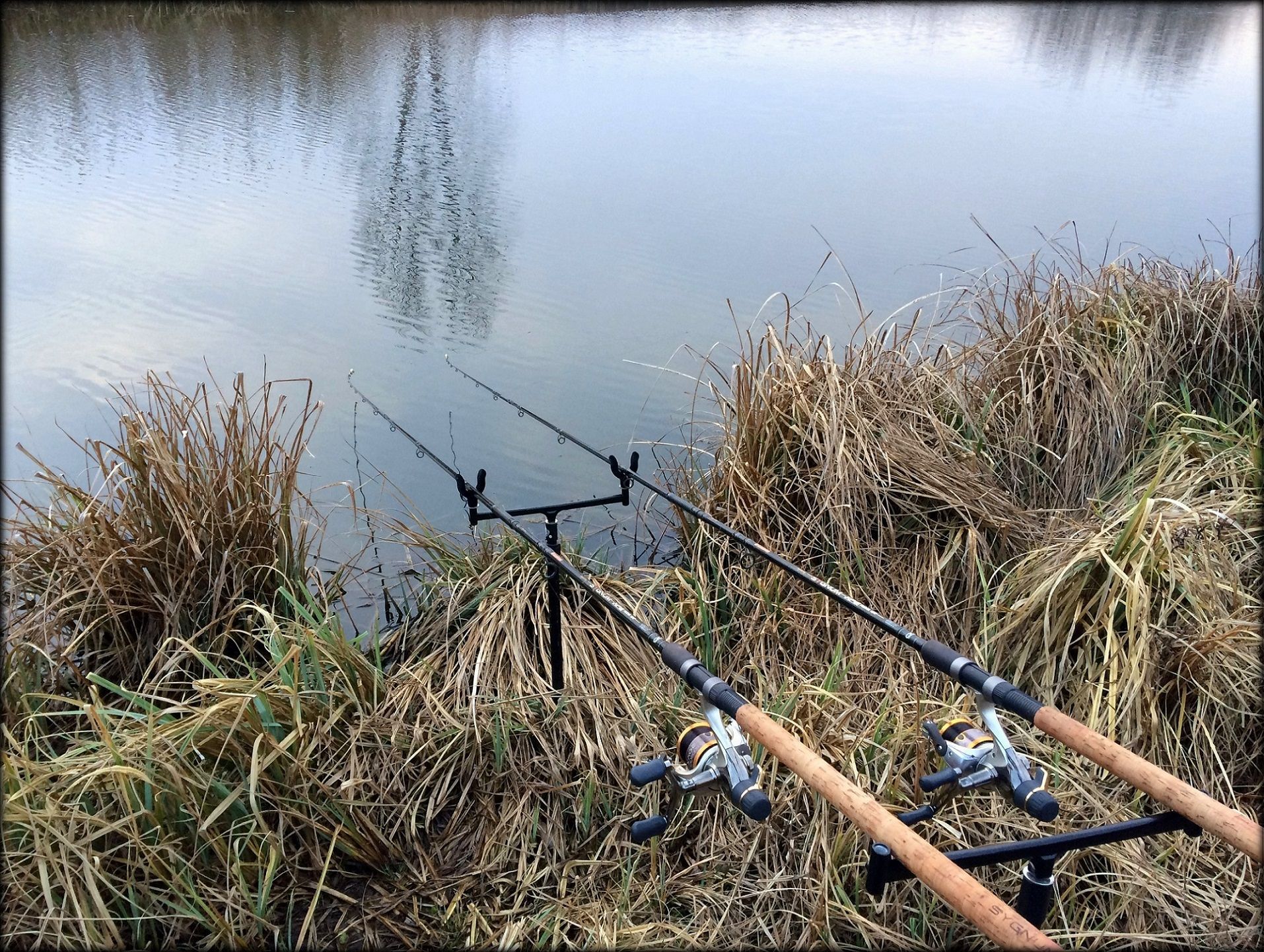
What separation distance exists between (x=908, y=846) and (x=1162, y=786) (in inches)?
21.8

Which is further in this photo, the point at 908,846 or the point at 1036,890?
A: the point at 1036,890

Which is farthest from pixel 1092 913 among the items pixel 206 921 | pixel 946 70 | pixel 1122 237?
pixel 946 70

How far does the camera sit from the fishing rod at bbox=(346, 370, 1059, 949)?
4.84 ft

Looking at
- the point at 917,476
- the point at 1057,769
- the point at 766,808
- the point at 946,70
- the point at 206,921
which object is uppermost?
the point at 946,70

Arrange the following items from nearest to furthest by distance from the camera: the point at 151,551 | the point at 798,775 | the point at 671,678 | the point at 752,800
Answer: the point at 752,800
the point at 798,775
the point at 671,678
the point at 151,551

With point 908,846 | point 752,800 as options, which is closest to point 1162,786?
point 908,846

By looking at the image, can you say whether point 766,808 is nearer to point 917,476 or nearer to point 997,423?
point 917,476

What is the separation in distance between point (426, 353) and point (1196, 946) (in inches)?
191

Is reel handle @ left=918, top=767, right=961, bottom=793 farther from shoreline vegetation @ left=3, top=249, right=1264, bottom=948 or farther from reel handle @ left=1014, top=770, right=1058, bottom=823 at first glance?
shoreline vegetation @ left=3, top=249, right=1264, bottom=948

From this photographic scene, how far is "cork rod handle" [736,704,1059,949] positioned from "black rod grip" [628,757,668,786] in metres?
0.22

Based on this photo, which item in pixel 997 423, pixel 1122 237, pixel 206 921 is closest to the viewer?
pixel 206 921

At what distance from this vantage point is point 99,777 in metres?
2.58

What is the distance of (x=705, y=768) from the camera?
6.31ft

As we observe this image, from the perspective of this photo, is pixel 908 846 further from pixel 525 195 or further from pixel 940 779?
pixel 525 195
